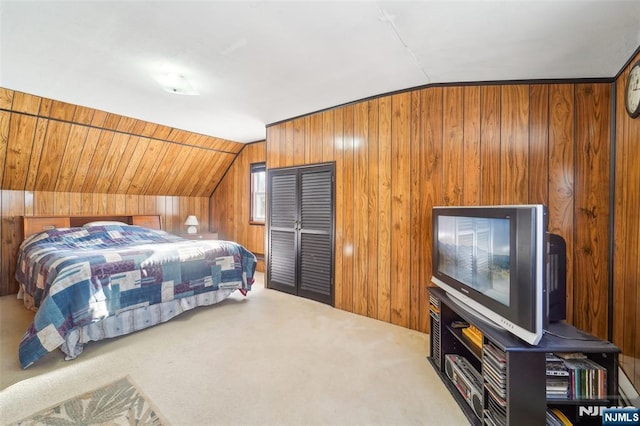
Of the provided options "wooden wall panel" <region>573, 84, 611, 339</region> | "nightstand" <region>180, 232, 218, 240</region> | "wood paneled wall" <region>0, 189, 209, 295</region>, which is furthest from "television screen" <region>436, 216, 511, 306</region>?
"wood paneled wall" <region>0, 189, 209, 295</region>

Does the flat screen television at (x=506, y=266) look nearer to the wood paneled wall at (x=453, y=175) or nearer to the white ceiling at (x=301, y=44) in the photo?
the wood paneled wall at (x=453, y=175)

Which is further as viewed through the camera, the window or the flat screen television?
the window

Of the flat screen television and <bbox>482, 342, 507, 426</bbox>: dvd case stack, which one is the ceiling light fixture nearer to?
the flat screen television

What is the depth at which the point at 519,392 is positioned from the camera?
4.28 ft

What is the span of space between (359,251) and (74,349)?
2.59m

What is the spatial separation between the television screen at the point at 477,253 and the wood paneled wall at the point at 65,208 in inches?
187

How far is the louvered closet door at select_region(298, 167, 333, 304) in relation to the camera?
11.1 ft

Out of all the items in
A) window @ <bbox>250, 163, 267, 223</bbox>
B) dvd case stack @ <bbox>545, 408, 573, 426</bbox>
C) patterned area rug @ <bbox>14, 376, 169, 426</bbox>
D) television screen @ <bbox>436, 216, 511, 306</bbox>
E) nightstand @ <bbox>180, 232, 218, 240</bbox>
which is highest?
window @ <bbox>250, 163, 267, 223</bbox>

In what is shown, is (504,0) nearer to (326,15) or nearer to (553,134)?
(326,15)

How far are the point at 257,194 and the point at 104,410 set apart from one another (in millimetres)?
3818

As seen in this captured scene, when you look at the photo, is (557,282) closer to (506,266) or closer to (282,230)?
(506,266)

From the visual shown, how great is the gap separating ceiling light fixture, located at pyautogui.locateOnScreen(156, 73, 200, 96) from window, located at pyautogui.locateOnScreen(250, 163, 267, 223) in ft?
7.46

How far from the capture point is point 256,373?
1.99m

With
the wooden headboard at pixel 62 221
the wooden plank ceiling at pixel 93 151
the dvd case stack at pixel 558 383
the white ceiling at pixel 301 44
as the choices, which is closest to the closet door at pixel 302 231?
the white ceiling at pixel 301 44
